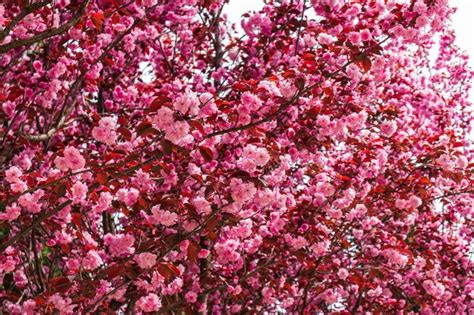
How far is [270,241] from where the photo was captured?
4848 millimetres

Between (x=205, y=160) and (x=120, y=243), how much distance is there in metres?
1.18

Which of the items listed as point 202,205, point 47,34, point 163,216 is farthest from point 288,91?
point 47,34

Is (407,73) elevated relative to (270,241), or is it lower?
elevated

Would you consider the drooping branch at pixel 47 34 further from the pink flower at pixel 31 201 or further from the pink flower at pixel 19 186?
the pink flower at pixel 31 201

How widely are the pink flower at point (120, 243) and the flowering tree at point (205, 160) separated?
0.04 feet

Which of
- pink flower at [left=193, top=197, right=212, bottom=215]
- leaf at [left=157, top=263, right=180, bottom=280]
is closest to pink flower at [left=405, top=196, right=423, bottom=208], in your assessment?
pink flower at [left=193, top=197, right=212, bottom=215]

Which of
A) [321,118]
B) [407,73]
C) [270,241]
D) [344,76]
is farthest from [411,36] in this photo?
[407,73]

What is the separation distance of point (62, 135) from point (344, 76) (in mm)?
2542

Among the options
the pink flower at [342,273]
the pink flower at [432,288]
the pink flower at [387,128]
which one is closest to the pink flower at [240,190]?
the pink flower at [342,273]

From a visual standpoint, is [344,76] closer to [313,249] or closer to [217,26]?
[313,249]

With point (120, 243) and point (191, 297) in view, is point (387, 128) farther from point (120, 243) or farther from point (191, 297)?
point (120, 243)

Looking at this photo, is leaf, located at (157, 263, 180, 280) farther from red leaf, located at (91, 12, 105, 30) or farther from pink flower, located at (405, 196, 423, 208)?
pink flower, located at (405, 196, 423, 208)

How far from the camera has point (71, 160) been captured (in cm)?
329

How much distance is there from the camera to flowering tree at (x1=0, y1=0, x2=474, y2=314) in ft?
12.2
